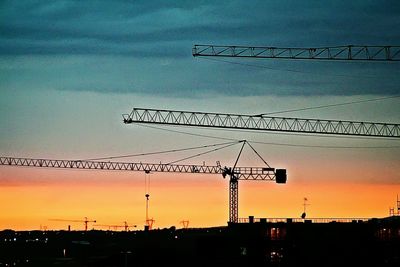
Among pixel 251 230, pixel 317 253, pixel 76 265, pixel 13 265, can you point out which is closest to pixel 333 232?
pixel 317 253

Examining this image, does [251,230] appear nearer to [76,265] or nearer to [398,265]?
[398,265]

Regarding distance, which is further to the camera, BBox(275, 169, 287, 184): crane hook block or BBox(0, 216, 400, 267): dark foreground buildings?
BBox(275, 169, 287, 184): crane hook block

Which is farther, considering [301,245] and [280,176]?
[280,176]

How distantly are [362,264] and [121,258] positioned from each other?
156 ft

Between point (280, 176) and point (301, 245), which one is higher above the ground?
point (280, 176)

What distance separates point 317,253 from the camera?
444 feet

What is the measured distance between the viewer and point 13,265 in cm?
17025

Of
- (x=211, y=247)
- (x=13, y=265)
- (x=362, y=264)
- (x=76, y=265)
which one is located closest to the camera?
(x=362, y=264)

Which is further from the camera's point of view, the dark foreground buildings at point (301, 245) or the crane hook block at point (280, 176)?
the crane hook block at point (280, 176)

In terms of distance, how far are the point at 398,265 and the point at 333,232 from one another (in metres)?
13.2

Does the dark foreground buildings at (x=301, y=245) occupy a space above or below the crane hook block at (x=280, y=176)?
below

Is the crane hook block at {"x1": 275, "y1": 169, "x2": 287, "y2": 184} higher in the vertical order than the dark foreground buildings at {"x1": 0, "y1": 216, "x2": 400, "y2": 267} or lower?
higher

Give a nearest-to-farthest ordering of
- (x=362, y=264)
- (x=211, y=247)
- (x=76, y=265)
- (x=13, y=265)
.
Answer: (x=362, y=264), (x=211, y=247), (x=76, y=265), (x=13, y=265)

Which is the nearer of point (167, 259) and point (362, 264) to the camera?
point (362, 264)
